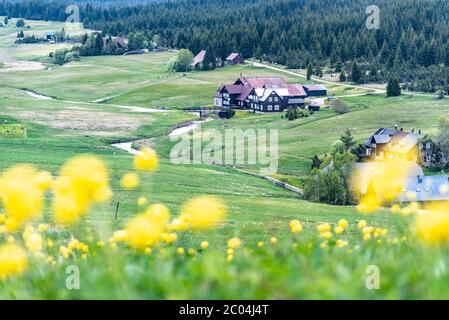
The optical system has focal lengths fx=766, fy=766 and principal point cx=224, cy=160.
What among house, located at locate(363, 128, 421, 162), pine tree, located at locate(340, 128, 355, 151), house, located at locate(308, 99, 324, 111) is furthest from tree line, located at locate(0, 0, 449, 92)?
pine tree, located at locate(340, 128, 355, 151)

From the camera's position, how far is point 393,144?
58469 mm

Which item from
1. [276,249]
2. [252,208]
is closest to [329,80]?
[252,208]

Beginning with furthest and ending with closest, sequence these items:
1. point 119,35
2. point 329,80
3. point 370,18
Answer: point 119,35, point 370,18, point 329,80

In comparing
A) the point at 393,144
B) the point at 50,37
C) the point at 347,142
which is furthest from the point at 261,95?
the point at 50,37

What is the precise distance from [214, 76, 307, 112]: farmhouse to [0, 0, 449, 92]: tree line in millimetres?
13430

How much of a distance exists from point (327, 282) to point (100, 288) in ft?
5.52

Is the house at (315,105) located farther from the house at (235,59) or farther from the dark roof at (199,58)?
the dark roof at (199,58)

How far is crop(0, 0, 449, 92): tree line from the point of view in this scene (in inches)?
3999

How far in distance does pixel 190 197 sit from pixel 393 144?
87.0 ft

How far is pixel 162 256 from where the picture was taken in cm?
655

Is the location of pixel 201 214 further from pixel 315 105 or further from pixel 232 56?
pixel 232 56

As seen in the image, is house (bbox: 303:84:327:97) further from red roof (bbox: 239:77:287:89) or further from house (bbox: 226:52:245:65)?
house (bbox: 226:52:245:65)

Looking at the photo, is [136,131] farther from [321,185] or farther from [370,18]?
[370,18]

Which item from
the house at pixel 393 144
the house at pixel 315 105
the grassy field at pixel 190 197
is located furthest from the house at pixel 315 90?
the house at pixel 393 144
